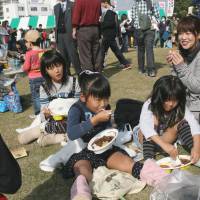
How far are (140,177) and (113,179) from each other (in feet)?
0.73

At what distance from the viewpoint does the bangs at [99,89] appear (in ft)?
9.05

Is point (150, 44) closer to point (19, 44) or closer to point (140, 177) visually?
point (140, 177)

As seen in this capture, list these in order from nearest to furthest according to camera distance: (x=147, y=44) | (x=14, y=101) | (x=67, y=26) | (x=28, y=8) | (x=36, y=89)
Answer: (x=36, y=89)
(x=14, y=101)
(x=67, y=26)
(x=147, y=44)
(x=28, y=8)

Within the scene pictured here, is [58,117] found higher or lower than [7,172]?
lower

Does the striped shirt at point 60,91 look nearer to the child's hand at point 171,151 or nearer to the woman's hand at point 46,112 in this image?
the woman's hand at point 46,112

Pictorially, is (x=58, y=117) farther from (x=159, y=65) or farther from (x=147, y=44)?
(x=159, y=65)

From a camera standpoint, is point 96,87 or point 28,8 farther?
point 28,8

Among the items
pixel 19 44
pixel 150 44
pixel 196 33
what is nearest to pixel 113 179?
pixel 196 33

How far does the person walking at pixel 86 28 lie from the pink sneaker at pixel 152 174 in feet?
12.3

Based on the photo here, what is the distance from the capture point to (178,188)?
2.13 meters

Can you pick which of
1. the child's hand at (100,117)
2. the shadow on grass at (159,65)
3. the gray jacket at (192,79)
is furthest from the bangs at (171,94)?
the shadow on grass at (159,65)

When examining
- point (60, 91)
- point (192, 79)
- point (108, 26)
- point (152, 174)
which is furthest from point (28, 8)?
point (152, 174)

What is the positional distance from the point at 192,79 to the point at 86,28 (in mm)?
3315

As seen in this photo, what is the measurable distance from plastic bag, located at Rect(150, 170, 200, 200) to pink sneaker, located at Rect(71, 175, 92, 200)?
17.6 inches
